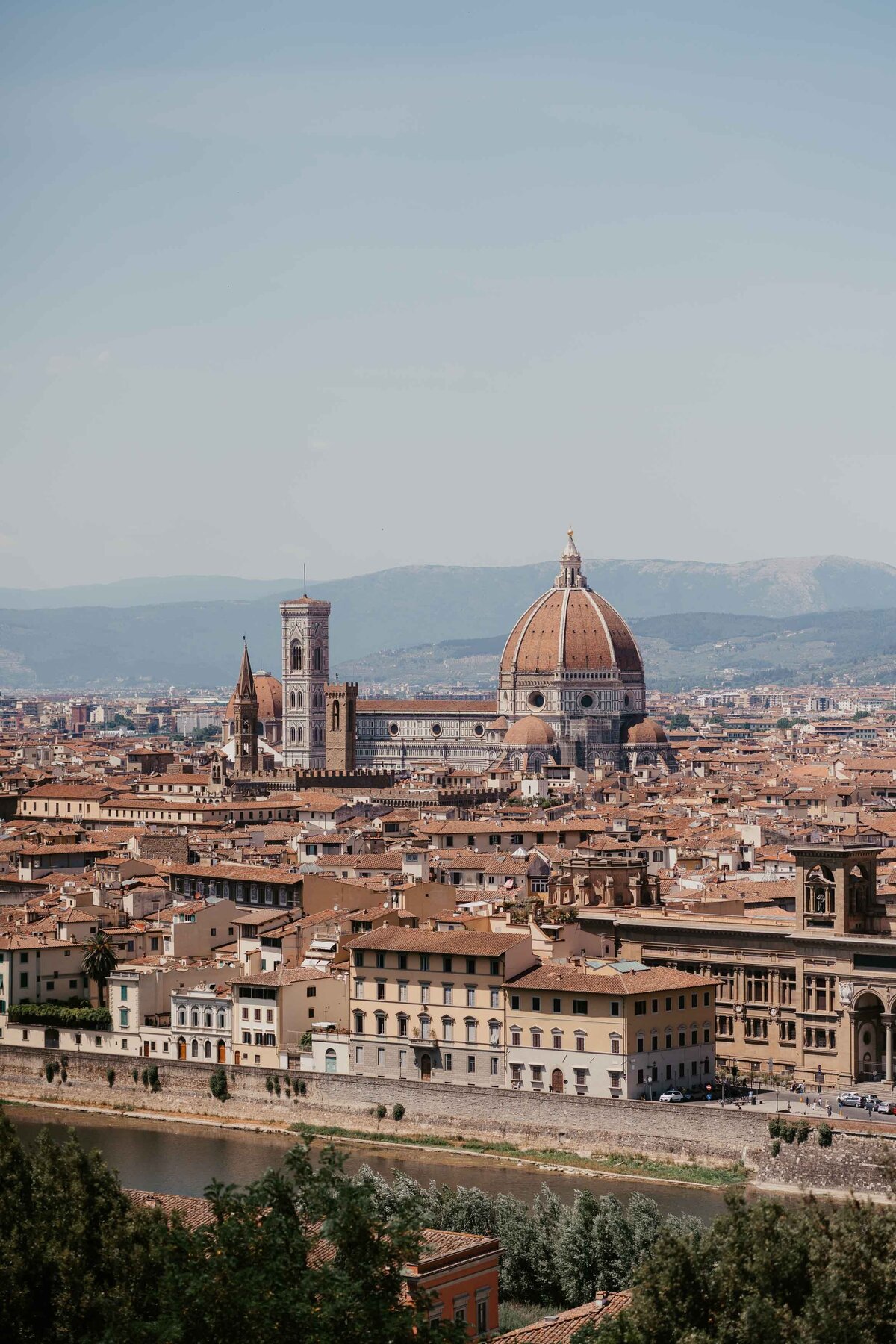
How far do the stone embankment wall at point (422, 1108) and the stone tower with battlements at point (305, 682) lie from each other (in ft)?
332

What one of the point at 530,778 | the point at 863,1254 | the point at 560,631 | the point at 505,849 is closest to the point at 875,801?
the point at 530,778

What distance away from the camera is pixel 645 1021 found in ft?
160

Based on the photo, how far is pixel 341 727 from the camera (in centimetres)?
14488

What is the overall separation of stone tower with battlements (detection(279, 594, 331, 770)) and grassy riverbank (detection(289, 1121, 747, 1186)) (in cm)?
10701

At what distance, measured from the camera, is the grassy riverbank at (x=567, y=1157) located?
44.9 m

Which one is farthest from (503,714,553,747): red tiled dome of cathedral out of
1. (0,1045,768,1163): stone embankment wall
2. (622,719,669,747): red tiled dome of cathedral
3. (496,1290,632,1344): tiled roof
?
(496,1290,632,1344): tiled roof

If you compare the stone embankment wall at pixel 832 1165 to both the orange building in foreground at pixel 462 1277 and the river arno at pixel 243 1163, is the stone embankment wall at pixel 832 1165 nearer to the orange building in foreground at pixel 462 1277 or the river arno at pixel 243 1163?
the river arno at pixel 243 1163

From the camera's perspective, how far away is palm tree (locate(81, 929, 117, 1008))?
191ft

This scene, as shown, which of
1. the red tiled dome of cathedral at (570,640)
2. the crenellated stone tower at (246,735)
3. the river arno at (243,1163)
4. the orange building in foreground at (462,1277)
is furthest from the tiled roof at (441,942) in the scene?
the red tiled dome of cathedral at (570,640)

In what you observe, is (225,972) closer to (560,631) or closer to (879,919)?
(879,919)

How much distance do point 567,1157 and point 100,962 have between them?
14.6 metres

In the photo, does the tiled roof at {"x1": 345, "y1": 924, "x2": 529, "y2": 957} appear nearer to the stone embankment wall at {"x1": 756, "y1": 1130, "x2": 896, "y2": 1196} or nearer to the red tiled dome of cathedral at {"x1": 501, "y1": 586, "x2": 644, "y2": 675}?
the stone embankment wall at {"x1": 756, "y1": 1130, "x2": 896, "y2": 1196}

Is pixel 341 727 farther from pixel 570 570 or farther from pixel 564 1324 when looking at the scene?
pixel 564 1324

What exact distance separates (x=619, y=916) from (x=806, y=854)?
563 centimetres
